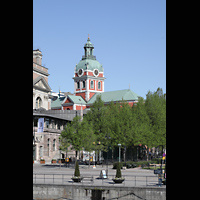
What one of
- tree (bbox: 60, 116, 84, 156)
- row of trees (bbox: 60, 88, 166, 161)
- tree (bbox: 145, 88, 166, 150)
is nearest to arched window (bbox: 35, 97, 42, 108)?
row of trees (bbox: 60, 88, 166, 161)

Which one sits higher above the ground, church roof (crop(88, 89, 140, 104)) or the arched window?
church roof (crop(88, 89, 140, 104))

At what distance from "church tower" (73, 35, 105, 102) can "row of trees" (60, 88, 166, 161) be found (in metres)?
68.4

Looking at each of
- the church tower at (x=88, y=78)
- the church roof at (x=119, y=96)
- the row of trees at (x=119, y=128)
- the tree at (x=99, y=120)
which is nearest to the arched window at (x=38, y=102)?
the row of trees at (x=119, y=128)

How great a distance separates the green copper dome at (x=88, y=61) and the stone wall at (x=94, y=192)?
115 m

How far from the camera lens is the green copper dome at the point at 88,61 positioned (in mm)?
145250

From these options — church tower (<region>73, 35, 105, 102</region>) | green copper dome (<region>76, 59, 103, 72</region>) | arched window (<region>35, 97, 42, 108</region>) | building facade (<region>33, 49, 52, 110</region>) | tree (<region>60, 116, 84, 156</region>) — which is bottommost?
tree (<region>60, 116, 84, 156</region>)

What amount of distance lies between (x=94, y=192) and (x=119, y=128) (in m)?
28.9

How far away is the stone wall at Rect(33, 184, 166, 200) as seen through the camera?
94.0 feet

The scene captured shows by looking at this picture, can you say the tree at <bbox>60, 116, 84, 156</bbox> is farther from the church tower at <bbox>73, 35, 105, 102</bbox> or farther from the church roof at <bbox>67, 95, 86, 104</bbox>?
the church tower at <bbox>73, 35, 105, 102</bbox>

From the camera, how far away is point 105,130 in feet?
211

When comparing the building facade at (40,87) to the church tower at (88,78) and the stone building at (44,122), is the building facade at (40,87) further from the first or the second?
the church tower at (88,78)

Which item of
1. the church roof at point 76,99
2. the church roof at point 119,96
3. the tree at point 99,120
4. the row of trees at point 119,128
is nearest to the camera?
the row of trees at point 119,128
